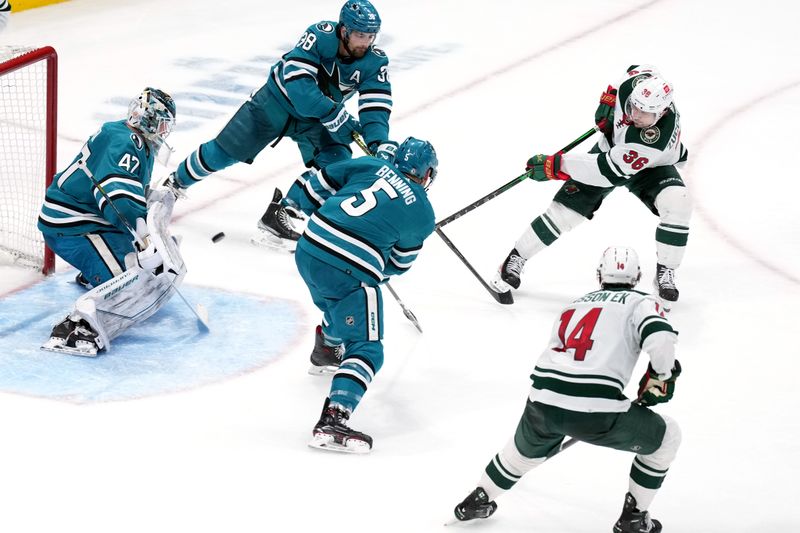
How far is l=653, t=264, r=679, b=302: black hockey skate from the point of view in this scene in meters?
4.49

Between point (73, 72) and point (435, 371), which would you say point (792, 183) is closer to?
point (435, 371)

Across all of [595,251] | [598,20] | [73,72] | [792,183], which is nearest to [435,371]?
[595,251]

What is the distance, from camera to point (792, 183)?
19.3 ft

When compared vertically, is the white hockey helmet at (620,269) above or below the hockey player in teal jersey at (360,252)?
above

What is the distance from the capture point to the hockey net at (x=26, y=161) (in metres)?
4.47

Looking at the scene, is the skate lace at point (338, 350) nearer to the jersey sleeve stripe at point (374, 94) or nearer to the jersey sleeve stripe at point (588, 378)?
the jersey sleeve stripe at point (588, 378)

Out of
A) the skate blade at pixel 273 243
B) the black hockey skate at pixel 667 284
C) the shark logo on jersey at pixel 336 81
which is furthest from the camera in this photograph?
the skate blade at pixel 273 243

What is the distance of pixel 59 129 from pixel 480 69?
2.70m

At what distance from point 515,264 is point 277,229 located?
3.32 feet

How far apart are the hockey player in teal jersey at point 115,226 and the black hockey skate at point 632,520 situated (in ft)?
5.61

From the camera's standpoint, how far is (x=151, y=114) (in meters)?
4.01

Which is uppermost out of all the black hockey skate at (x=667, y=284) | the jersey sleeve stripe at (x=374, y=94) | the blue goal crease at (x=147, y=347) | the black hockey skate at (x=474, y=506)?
the jersey sleeve stripe at (x=374, y=94)

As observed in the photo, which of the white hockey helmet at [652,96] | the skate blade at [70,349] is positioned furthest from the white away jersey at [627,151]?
the skate blade at [70,349]

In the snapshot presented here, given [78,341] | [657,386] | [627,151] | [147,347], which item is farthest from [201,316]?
[657,386]
